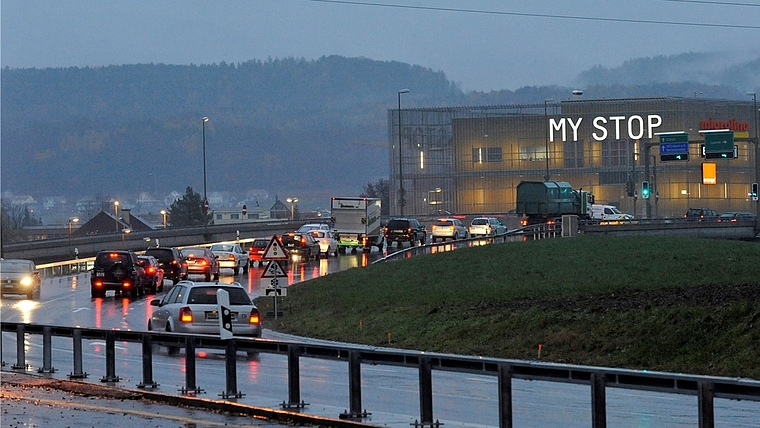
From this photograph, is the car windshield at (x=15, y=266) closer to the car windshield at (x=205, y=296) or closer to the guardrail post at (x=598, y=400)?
the car windshield at (x=205, y=296)

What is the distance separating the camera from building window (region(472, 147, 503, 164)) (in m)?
137

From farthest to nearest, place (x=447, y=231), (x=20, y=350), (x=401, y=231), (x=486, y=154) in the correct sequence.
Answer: (x=486, y=154) → (x=447, y=231) → (x=401, y=231) → (x=20, y=350)

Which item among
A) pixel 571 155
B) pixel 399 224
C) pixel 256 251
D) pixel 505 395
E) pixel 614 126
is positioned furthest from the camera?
pixel 571 155

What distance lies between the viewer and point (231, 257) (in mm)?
60875

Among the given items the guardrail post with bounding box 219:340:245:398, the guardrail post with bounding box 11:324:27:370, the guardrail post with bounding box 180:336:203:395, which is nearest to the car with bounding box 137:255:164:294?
the guardrail post with bounding box 11:324:27:370

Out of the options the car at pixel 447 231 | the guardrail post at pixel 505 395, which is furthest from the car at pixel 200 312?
the car at pixel 447 231

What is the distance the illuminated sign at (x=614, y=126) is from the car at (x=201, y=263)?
252 feet

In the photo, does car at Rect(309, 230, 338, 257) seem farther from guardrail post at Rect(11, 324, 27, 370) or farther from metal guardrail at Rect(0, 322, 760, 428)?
metal guardrail at Rect(0, 322, 760, 428)

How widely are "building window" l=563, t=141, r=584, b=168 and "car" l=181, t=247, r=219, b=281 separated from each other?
7975cm

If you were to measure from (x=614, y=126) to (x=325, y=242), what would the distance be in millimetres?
63125

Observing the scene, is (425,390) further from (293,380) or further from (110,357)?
(110,357)

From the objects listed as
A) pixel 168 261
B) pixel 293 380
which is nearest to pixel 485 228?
pixel 168 261

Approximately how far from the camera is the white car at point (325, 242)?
240 feet

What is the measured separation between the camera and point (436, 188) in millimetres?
139000
